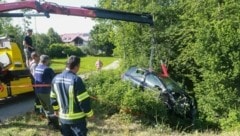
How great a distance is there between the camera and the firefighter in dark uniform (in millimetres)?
7312

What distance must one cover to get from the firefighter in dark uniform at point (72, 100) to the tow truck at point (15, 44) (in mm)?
5965

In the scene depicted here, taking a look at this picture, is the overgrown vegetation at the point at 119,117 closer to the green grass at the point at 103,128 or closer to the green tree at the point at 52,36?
the green grass at the point at 103,128

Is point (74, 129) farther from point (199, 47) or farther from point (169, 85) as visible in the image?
point (199, 47)

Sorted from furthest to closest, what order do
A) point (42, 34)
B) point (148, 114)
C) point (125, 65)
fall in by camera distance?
1. point (42, 34)
2. point (125, 65)
3. point (148, 114)

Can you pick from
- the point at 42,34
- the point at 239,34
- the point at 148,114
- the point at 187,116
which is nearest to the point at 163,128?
the point at 148,114

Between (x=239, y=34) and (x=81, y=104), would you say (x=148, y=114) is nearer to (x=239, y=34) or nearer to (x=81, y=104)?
(x=81, y=104)

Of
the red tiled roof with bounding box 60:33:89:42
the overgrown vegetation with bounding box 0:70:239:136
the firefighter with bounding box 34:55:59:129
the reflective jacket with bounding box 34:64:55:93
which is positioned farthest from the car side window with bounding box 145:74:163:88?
the red tiled roof with bounding box 60:33:89:42

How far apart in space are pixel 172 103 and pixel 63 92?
25.2ft

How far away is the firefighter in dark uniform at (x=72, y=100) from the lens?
7.31m

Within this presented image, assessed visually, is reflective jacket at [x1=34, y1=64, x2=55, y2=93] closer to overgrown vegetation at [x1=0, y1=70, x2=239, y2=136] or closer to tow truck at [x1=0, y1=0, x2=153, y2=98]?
overgrown vegetation at [x1=0, y1=70, x2=239, y2=136]

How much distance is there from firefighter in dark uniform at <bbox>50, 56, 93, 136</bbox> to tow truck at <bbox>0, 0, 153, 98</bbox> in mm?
5965

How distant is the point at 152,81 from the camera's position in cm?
1566

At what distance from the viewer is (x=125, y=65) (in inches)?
1027

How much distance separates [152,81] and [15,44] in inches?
186
